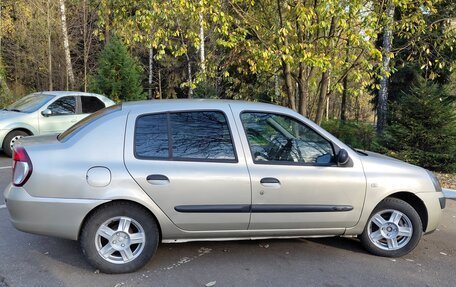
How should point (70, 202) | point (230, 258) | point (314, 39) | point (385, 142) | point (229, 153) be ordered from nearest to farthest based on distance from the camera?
point (70, 202)
point (229, 153)
point (230, 258)
point (314, 39)
point (385, 142)

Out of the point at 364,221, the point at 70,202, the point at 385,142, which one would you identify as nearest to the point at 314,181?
the point at 364,221

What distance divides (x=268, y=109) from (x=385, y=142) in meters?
7.50

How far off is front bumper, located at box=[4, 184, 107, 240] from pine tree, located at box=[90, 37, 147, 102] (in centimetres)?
1441

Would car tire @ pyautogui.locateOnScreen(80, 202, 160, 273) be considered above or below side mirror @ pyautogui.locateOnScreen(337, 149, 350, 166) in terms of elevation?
below

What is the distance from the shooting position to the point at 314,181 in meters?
4.05

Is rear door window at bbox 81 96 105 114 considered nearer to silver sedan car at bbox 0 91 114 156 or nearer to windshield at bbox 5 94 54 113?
silver sedan car at bbox 0 91 114 156

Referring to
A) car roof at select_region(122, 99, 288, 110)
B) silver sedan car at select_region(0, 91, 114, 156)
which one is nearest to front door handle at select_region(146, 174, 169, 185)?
car roof at select_region(122, 99, 288, 110)

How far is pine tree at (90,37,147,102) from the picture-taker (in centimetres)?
1762

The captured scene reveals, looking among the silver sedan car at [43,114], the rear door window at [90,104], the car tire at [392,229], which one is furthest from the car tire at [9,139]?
the car tire at [392,229]

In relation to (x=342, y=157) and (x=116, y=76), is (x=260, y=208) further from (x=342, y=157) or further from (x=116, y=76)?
(x=116, y=76)

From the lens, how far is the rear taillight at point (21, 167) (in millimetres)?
3633

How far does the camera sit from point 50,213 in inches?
142

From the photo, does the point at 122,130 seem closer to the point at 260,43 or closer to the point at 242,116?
the point at 242,116

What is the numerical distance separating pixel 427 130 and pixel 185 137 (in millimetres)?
8102
